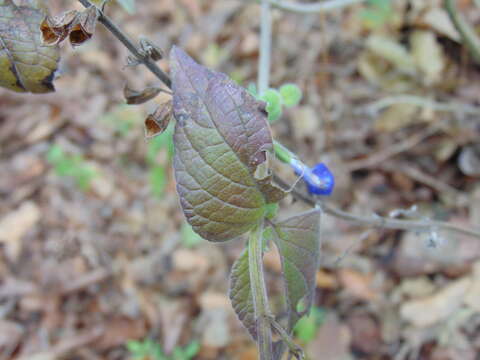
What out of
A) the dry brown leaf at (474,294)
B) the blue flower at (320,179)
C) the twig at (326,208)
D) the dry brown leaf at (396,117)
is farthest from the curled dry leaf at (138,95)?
the dry brown leaf at (396,117)

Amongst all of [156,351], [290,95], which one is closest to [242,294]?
[290,95]

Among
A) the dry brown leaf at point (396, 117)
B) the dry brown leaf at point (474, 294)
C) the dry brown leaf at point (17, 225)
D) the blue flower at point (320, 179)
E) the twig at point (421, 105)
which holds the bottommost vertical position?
the dry brown leaf at point (474, 294)

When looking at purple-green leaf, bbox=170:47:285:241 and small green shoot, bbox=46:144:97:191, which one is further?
small green shoot, bbox=46:144:97:191

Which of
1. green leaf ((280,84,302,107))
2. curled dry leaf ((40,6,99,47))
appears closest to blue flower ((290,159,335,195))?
green leaf ((280,84,302,107))

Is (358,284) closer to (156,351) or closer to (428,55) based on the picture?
(156,351)

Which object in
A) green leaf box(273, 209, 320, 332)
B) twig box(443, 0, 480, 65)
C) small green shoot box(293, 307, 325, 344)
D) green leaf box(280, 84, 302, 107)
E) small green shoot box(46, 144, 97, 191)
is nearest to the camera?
green leaf box(273, 209, 320, 332)

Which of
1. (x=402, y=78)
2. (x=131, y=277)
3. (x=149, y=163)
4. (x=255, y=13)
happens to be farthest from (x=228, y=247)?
(x=255, y=13)

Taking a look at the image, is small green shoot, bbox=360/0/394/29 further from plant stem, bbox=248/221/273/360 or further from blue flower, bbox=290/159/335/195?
plant stem, bbox=248/221/273/360

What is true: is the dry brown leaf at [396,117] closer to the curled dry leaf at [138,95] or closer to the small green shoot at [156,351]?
the small green shoot at [156,351]
